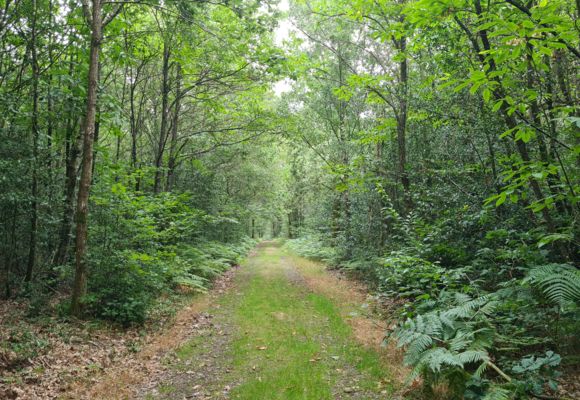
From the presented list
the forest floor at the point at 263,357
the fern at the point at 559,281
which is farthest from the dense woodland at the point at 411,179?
the forest floor at the point at 263,357

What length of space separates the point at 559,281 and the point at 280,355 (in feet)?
15.3

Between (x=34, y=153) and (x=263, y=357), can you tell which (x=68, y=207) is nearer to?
(x=34, y=153)

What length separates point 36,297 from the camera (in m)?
8.03

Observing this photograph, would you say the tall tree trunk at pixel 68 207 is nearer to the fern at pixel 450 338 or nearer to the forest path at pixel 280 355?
the forest path at pixel 280 355

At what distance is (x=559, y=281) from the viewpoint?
4035 millimetres

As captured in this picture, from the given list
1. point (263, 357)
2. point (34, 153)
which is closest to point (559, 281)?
point (263, 357)

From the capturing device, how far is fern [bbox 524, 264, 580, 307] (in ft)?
12.7

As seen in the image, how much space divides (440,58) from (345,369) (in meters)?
6.84

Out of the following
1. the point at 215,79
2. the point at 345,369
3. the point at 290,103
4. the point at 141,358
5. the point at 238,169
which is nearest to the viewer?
the point at 345,369

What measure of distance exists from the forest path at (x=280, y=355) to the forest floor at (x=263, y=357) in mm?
15

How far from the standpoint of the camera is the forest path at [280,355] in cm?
534

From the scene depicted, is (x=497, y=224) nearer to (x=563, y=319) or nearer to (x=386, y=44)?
(x=563, y=319)

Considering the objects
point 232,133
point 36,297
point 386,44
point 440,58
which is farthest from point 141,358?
point 386,44

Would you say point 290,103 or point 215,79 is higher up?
point 290,103
